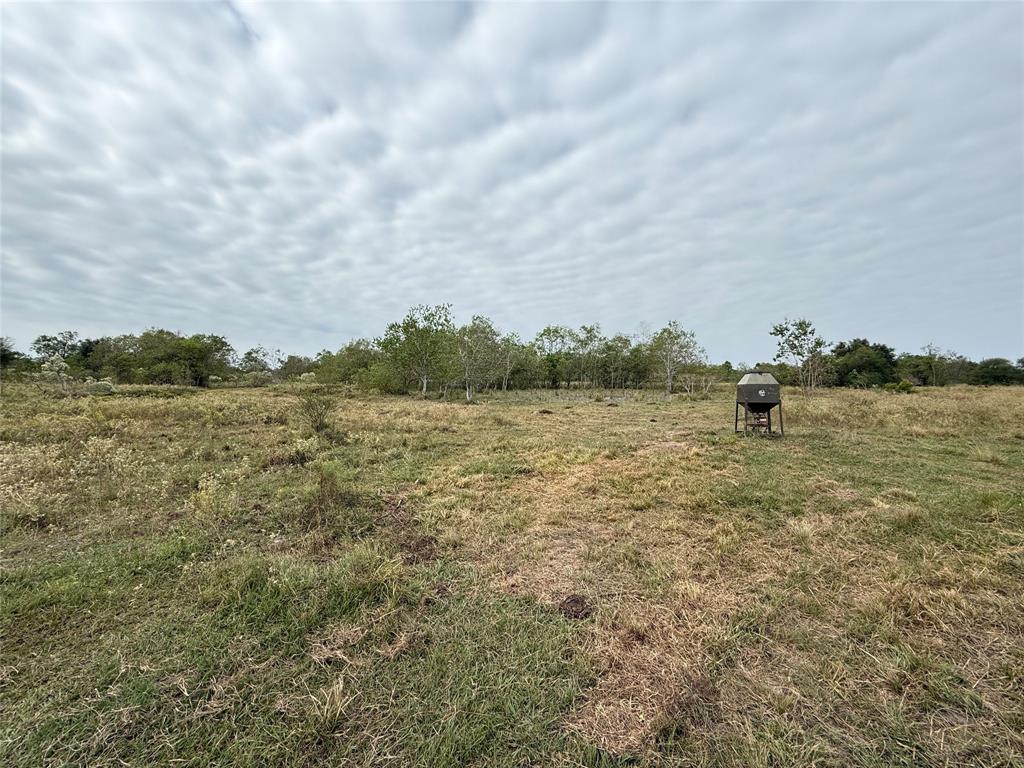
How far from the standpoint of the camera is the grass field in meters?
2.28

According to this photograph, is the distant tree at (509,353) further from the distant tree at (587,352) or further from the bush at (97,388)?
the bush at (97,388)

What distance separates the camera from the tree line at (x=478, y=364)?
3391 cm

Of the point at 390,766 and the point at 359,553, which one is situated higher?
the point at 359,553

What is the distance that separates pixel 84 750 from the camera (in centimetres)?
218

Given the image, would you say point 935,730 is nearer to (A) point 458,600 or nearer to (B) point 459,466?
(A) point 458,600

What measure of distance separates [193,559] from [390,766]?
3.50m

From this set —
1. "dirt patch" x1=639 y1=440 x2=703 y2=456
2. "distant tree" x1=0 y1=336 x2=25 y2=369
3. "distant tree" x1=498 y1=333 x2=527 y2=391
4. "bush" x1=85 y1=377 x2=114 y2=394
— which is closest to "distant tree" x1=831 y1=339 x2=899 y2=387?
"distant tree" x1=498 y1=333 x2=527 y2=391

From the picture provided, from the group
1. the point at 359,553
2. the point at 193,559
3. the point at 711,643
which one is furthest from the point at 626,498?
the point at 193,559

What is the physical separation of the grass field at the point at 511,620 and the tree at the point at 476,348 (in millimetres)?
26955

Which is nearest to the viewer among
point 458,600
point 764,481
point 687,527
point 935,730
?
point 935,730

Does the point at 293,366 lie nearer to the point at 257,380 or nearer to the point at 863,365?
the point at 257,380

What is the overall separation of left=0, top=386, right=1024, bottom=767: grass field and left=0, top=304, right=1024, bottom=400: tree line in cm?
2651

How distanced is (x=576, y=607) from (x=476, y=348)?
3086 centimetres

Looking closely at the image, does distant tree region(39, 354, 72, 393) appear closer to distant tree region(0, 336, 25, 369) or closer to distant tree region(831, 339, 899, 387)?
distant tree region(0, 336, 25, 369)
